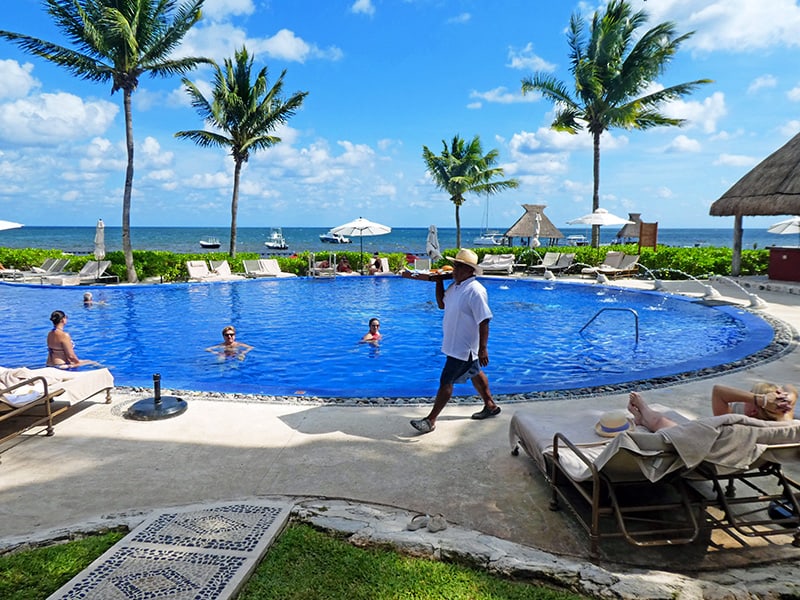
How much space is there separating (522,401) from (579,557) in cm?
322

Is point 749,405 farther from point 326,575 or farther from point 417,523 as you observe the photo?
point 326,575

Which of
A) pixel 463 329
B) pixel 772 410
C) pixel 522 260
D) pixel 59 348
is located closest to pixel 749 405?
pixel 772 410

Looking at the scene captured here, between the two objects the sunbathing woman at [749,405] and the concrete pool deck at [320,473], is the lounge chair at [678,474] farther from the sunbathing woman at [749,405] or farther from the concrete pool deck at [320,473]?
the sunbathing woman at [749,405]

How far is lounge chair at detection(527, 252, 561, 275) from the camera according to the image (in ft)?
75.2

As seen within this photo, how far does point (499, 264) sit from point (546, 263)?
2.17 m

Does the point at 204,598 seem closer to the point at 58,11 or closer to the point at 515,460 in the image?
the point at 515,460

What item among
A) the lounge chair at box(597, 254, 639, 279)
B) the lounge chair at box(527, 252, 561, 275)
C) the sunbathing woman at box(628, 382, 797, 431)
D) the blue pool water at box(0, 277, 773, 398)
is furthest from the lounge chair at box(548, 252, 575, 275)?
the sunbathing woman at box(628, 382, 797, 431)

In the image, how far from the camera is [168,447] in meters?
4.84

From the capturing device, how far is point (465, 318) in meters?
5.14

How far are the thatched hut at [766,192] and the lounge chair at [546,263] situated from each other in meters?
6.29

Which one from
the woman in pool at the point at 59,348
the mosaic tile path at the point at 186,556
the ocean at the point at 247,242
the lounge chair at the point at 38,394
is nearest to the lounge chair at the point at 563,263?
the woman in pool at the point at 59,348

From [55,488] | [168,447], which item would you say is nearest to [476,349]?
[168,447]

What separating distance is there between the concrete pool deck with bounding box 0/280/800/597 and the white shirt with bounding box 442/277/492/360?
870 millimetres

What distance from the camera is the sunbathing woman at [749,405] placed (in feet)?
11.7
